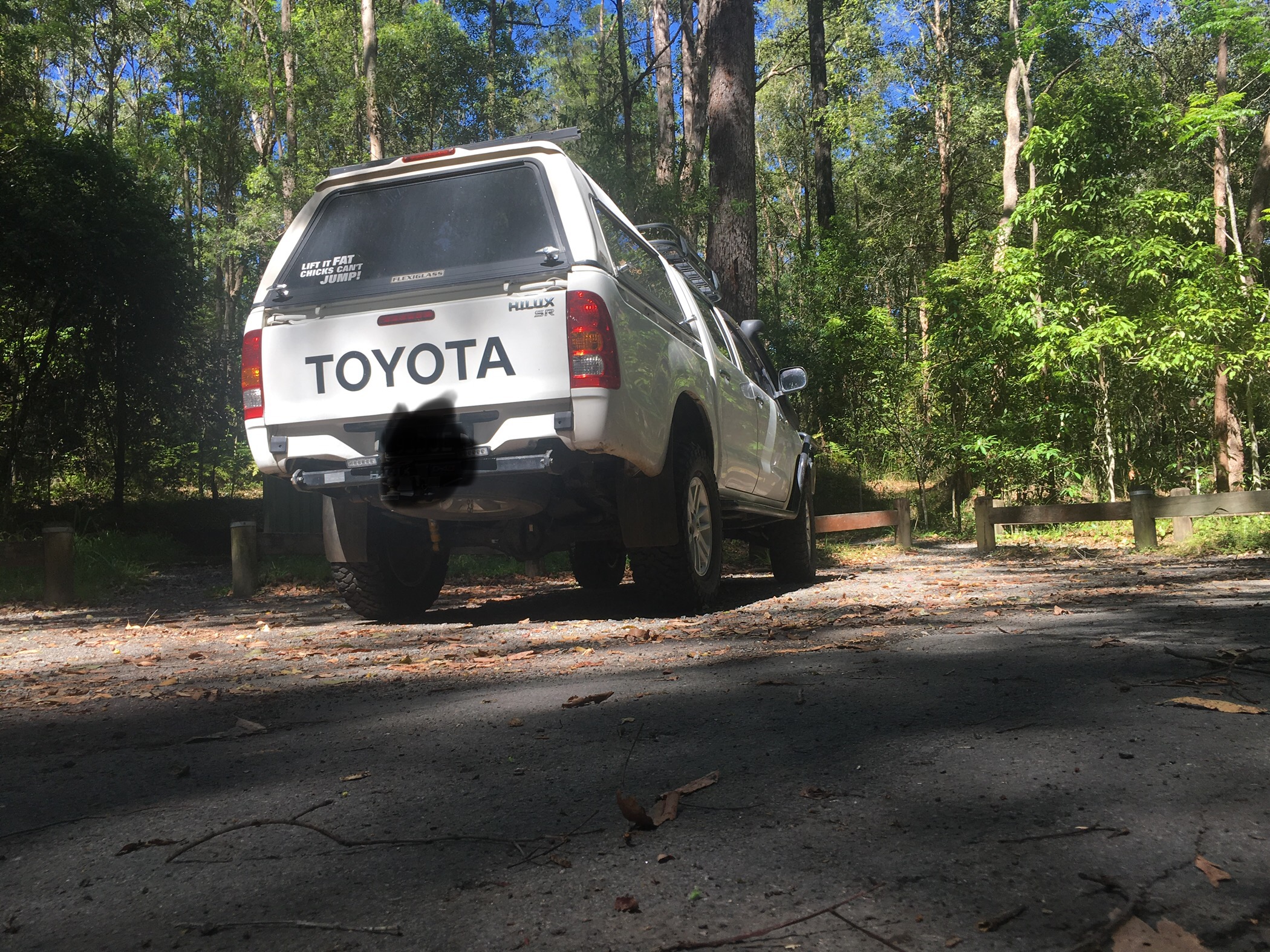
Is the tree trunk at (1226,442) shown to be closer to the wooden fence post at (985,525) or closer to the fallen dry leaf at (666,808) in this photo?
the wooden fence post at (985,525)

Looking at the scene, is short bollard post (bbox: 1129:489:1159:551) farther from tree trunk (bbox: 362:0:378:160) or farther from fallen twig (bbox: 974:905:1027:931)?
tree trunk (bbox: 362:0:378:160)

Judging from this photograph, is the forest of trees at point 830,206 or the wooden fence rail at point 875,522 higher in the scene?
the forest of trees at point 830,206

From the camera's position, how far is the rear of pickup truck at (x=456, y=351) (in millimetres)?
4824

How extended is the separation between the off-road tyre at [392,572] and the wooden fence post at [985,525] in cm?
836

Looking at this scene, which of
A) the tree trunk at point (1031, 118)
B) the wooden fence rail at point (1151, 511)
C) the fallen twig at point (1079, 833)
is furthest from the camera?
the tree trunk at point (1031, 118)

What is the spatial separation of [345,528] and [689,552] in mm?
2039

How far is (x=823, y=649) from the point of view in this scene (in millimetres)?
4250

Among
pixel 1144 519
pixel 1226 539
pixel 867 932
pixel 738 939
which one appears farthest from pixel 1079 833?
pixel 1144 519

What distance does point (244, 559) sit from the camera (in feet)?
30.4

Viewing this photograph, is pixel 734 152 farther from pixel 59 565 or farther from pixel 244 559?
pixel 59 565

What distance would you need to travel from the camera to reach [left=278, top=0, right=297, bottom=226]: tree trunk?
86.7 ft

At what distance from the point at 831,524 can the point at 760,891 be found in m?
11.3

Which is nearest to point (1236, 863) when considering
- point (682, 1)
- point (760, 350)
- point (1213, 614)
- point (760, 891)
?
point (760, 891)

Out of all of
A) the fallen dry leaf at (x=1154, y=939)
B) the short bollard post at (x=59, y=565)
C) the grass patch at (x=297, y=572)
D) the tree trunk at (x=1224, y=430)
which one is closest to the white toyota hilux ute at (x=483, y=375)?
the fallen dry leaf at (x=1154, y=939)
